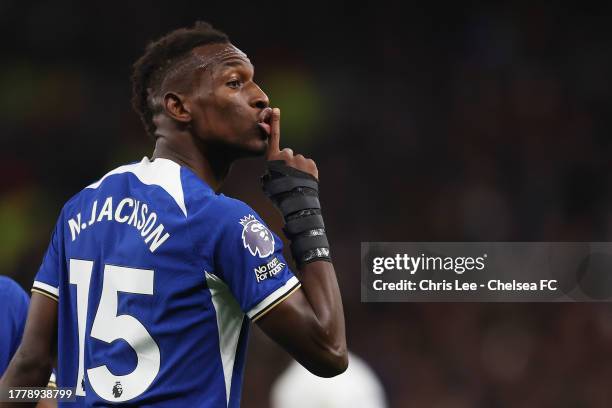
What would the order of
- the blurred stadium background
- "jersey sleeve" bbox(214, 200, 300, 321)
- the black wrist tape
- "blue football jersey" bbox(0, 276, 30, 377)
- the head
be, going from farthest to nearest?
the blurred stadium background < "blue football jersey" bbox(0, 276, 30, 377) < the head < the black wrist tape < "jersey sleeve" bbox(214, 200, 300, 321)

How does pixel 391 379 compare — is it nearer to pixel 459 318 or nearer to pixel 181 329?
pixel 459 318

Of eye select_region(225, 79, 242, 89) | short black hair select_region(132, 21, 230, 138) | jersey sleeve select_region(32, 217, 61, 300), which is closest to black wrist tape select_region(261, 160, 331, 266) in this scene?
eye select_region(225, 79, 242, 89)

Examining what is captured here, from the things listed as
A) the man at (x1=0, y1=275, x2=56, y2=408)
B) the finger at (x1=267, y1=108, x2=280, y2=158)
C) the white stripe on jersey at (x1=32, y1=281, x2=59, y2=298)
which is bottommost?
the white stripe on jersey at (x1=32, y1=281, x2=59, y2=298)

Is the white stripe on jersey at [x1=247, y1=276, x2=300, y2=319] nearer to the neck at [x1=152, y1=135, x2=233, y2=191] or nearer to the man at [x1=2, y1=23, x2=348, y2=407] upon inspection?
the man at [x1=2, y1=23, x2=348, y2=407]

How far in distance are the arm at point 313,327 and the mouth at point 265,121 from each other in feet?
1.61

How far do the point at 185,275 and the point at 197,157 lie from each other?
0.41m

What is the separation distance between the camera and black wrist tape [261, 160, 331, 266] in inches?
94.7

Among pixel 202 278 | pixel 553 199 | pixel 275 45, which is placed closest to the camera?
pixel 202 278

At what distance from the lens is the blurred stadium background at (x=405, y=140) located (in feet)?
25.3

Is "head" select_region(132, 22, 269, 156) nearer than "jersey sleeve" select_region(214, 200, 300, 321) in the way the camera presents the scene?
No

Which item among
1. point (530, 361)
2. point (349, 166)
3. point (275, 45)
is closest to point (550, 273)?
point (530, 361)

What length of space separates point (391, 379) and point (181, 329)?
5705 mm

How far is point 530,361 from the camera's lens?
7.59m

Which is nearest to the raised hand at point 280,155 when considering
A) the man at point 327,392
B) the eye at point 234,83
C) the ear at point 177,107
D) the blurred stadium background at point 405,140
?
the eye at point 234,83
